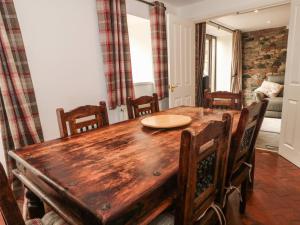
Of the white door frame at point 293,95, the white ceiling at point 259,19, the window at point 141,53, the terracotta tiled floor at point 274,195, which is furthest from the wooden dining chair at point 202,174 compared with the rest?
the white ceiling at point 259,19

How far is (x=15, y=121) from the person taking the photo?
1.88 meters

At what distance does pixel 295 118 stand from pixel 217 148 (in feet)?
6.86

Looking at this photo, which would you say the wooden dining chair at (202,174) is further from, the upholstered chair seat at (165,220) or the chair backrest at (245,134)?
the chair backrest at (245,134)

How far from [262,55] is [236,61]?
781 millimetres

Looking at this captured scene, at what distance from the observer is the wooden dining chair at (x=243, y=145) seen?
3.82 feet

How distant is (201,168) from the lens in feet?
3.09

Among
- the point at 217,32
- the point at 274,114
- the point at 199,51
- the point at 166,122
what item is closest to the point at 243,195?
the point at 166,122

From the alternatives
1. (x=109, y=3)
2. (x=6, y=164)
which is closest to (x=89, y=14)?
(x=109, y=3)

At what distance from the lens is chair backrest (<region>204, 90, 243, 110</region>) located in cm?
222

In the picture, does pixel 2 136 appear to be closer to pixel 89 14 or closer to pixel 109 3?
pixel 89 14

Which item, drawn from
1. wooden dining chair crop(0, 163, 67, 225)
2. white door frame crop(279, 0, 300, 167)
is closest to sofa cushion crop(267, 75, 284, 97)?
white door frame crop(279, 0, 300, 167)

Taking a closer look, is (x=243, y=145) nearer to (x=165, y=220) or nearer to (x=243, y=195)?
(x=243, y=195)

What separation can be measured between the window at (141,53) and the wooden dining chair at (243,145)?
2260 mm

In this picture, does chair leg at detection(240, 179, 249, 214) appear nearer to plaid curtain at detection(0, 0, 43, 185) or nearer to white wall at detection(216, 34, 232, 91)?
plaid curtain at detection(0, 0, 43, 185)
